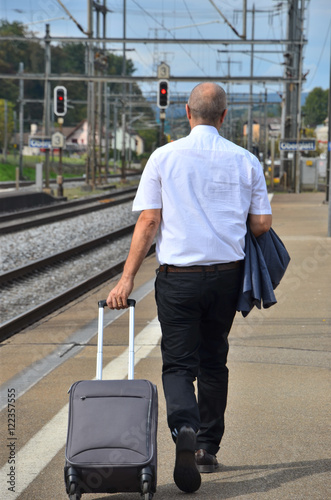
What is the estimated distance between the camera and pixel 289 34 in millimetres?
41656

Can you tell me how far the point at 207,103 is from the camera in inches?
150

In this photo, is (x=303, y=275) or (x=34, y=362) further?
(x=303, y=275)

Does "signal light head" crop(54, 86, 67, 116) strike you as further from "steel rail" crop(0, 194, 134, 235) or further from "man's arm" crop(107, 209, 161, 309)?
"man's arm" crop(107, 209, 161, 309)

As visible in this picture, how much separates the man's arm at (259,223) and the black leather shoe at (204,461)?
105 centimetres

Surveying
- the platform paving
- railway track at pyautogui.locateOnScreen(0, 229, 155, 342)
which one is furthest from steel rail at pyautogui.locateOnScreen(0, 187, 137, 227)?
the platform paving

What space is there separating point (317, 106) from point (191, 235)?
192 m

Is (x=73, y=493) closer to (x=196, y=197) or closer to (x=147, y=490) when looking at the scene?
(x=147, y=490)

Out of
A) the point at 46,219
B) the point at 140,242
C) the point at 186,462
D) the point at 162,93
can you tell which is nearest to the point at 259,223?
the point at 140,242

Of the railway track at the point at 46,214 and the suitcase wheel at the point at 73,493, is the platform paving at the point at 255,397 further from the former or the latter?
the railway track at the point at 46,214

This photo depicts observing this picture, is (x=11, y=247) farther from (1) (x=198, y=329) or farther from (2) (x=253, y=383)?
(1) (x=198, y=329)

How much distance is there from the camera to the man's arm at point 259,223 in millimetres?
3879

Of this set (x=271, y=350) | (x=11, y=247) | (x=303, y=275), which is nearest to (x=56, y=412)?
(x=271, y=350)

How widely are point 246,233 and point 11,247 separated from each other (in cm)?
1347

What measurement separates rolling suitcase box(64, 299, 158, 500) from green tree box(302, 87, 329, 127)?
7420 inches
